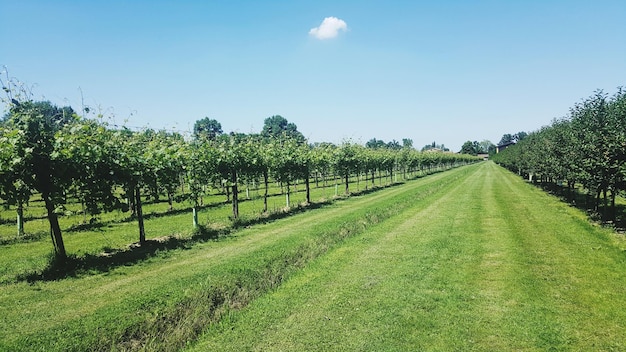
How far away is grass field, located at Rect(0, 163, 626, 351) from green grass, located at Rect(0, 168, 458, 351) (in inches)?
1.7

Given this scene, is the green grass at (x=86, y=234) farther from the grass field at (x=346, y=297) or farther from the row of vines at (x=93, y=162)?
the grass field at (x=346, y=297)

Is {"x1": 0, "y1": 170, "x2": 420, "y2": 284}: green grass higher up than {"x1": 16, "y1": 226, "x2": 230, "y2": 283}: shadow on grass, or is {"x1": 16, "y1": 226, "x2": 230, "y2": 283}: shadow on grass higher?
{"x1": 0, "y1": 170, "x2": 420, "y2": 284}: green grass

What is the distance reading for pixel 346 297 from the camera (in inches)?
406

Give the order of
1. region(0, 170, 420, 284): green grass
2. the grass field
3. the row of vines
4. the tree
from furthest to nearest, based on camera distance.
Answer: region(0, 170, 420, 284): green grass → the row of vines → the tree → the grass field

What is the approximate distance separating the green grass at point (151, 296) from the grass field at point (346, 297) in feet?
0.14

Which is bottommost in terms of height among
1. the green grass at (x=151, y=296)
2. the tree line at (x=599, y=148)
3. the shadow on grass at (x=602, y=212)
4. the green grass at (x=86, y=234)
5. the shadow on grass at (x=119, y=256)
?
the shadow on grass at (x=602, y=212)

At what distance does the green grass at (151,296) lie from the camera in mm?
8270

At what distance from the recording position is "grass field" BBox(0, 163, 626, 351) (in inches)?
316

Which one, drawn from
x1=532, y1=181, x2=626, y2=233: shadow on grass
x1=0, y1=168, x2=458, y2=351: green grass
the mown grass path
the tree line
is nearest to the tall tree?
x1=0, y1=168, x2=458, y2=351: green grass

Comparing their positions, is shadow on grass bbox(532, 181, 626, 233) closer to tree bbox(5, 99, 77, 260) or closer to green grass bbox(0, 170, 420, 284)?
green grass bbox(0, 170, 420, 284)

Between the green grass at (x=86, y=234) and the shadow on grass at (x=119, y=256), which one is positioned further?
the green grass at (x=86, y=234)

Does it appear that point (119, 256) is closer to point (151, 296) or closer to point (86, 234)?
point (151, 296)

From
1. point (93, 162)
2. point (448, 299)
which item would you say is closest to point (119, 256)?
point (93, 162)

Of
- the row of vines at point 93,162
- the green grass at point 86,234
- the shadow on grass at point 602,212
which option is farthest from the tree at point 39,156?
the shadow on grass at point 602,212
